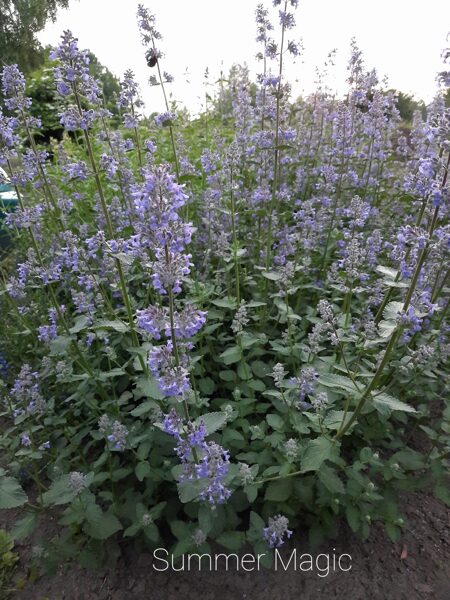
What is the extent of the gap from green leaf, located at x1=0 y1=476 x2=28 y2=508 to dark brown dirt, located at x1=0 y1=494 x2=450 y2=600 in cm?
126

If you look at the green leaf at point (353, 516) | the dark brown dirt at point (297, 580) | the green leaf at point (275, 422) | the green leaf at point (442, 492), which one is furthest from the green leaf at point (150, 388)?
the green leaf at point (442, 492)

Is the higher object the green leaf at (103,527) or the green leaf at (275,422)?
the green leaf at (275,422)

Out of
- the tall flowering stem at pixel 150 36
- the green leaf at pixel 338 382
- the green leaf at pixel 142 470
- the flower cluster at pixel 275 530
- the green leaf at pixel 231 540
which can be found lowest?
the green leaf at pixel 231 540

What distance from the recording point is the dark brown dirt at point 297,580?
3113 mm

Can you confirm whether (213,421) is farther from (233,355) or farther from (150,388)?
(233,355)

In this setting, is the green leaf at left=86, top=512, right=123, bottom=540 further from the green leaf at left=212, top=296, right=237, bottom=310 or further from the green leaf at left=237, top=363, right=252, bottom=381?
the green leaf at left=212, top=296, right=237, bottom=310

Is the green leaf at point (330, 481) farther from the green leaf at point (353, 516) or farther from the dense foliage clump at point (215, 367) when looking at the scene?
the green leaf at point (353, 516)

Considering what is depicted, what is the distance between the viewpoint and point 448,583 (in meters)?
3.18

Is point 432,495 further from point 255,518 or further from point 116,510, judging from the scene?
point 116,510

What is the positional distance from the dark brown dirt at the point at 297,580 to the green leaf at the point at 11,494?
1.26 metres

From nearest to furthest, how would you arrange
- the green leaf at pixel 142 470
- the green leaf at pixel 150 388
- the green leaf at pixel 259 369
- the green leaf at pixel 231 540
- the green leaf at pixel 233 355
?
the green leaf at pixel 150 388 → the green leaf at pixel 231 540 → the green leaf at pixel 142 470 → the green leaf at pixel 233 355 → the green leaf at pixel 259 369

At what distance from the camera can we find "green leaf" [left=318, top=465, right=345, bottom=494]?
2.92 meters

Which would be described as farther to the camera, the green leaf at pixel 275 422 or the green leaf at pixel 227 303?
the green leaf at pixel 227 303

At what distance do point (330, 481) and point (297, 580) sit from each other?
0.92 meters
